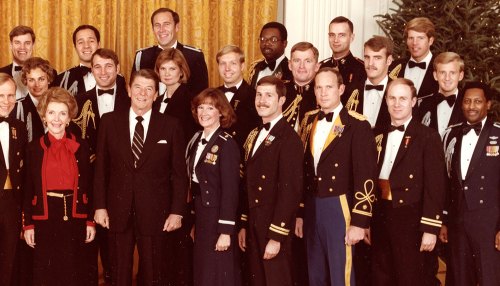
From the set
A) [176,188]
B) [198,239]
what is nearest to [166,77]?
[176,188]

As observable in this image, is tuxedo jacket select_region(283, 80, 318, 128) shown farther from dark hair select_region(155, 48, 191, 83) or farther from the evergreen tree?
the evergreen tree

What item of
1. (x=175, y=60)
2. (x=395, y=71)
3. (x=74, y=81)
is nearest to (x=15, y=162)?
(x=74, y=81)

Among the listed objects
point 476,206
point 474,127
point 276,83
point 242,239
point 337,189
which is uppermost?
point 276,83

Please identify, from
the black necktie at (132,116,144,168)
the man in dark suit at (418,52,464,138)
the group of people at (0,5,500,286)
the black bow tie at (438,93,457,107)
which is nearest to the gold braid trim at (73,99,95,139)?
the group of people at (0,5,500,286)

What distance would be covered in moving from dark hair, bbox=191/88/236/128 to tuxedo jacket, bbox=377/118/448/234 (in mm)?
1014

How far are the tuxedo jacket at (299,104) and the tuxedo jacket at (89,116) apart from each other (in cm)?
106

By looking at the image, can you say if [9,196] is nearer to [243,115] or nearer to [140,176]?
[140,176]

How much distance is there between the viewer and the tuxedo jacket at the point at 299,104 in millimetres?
4391

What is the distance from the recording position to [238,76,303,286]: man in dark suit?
375 centimetres

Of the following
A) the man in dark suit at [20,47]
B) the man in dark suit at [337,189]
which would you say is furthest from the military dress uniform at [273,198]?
the man in dark suit at [20,47]

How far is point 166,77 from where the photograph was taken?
4.43 metres

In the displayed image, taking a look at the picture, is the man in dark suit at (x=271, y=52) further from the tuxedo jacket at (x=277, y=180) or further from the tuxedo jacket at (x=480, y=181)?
the tuxedo jacket at (x=480, y=181)

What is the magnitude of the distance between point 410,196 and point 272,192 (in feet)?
2.59

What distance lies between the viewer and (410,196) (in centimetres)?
383
